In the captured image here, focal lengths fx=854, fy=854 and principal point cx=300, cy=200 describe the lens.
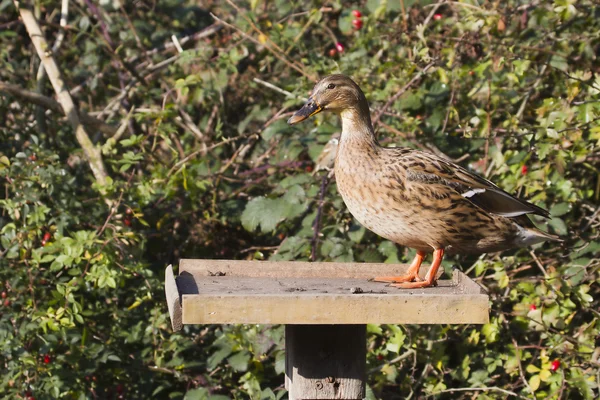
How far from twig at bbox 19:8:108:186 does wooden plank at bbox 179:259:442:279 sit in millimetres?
1902

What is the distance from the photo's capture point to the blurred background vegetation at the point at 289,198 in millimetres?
4398

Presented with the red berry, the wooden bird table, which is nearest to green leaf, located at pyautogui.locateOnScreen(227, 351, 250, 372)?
the wooden bird table

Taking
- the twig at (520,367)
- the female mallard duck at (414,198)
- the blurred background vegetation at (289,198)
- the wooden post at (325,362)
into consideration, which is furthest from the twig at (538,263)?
the wooden post at (325,362)

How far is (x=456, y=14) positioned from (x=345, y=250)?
1853 millimetres

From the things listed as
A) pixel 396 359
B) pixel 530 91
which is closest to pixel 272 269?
pixel 396 359

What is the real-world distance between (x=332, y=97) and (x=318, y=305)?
1223 millimetres

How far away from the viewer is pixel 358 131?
11.6 feet

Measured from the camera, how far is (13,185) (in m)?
4.50

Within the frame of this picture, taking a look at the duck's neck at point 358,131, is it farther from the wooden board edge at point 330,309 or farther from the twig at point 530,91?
the twig at point 530,91

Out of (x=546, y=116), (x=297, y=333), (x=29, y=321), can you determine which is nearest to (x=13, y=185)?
(x=29, y=321)

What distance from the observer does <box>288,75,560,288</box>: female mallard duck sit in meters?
3.23

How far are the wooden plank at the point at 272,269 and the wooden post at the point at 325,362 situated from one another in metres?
0.43

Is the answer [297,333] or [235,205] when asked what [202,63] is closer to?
[235,205]

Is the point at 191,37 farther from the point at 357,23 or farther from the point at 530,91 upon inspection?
the point at 530,91
